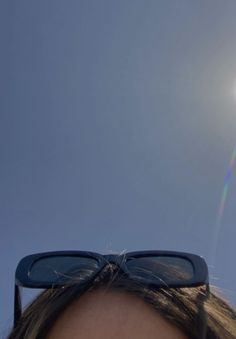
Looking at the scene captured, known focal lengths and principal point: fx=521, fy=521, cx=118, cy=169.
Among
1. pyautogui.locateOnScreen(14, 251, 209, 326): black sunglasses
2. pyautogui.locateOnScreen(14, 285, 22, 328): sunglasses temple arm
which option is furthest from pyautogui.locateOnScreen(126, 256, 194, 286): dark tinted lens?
pyautogui.locateOnScreen(14, 285, 22, 328): sunglasses temple arm

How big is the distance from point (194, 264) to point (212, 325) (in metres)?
0.13

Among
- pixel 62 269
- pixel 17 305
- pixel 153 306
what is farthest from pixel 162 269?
pixel 17 305

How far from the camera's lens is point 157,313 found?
1.07m

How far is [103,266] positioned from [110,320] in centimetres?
12

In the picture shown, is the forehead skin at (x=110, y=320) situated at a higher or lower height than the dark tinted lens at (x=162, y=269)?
lower

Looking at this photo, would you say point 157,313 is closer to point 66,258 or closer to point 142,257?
point 142,257

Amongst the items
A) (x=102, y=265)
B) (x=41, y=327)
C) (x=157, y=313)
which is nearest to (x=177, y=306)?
(x=157, y=313)

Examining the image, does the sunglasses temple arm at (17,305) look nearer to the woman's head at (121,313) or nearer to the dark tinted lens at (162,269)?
the woman's head at (121,313)

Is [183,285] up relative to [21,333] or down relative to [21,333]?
up

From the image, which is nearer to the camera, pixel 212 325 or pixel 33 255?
pixel 212 325

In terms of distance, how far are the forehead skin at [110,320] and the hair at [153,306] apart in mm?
12

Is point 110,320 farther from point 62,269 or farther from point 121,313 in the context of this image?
point 62,269

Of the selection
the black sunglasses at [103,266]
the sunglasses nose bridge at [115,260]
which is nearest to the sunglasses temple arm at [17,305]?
the black sunglasses at [103,266]

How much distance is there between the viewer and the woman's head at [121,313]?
1.05 m
